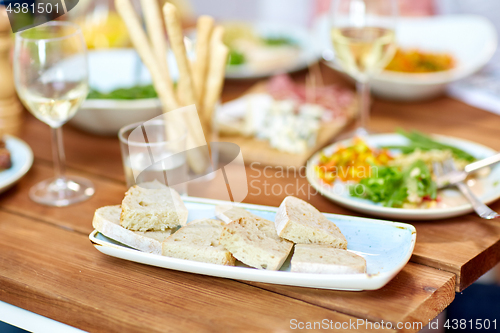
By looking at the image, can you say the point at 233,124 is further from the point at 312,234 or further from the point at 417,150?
the point at 312,234

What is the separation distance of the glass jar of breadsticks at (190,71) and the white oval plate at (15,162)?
14.7 inches

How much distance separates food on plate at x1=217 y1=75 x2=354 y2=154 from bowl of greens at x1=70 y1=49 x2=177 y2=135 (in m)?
0.24

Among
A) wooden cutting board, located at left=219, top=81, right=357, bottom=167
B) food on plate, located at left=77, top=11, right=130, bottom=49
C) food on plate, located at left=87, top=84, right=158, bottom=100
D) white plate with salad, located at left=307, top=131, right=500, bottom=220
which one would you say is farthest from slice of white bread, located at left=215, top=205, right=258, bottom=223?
food on plate, located at left=77, top=11, right=130, bottom=49

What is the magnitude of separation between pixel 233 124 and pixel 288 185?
1.14ft

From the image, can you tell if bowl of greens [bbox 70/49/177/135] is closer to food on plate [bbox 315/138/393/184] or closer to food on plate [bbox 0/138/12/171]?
food on plate [bbox 0/138/12/171]

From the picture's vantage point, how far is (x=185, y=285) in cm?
86

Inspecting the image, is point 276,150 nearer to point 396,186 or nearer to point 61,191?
point 396,186

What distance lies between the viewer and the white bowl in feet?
5.34

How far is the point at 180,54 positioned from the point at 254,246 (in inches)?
22.8

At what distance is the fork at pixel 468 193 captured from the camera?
96 cm

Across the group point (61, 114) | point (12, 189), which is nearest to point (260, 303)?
point (61, 114)

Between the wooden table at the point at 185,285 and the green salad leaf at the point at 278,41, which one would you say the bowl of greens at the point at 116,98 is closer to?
the wooden table at the point at 185,285

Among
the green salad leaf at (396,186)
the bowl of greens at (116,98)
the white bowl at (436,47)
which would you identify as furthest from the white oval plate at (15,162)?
the white bowl at (436,47)

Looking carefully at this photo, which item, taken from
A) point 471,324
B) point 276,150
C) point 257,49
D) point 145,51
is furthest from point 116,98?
point 471,324
